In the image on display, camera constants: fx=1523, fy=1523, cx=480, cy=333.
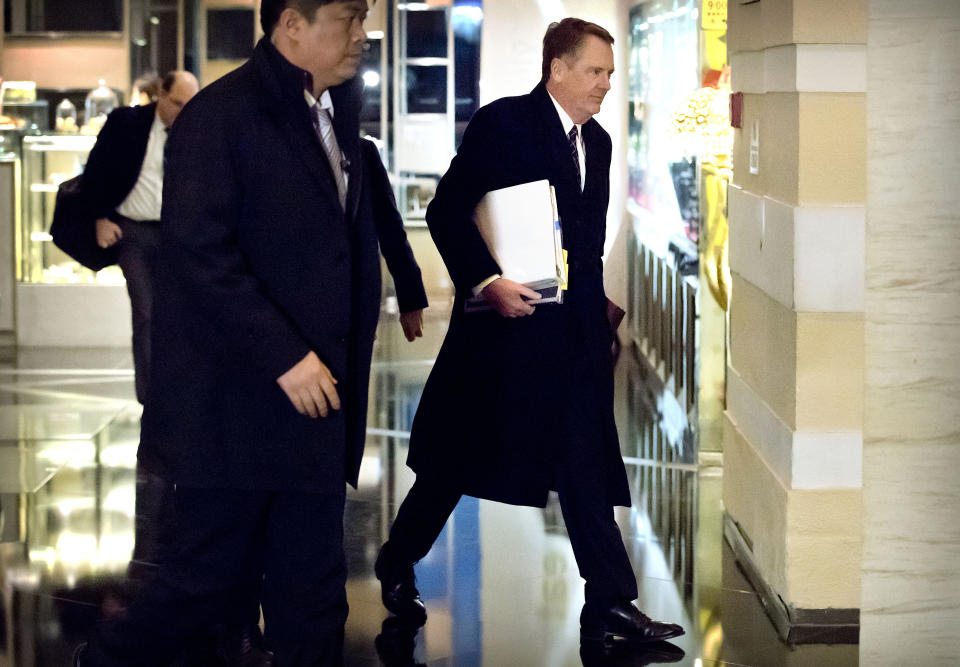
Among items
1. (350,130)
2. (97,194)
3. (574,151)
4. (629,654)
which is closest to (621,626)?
(629,654)

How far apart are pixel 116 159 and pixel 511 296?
277 cm

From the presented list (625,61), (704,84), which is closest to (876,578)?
(704,84)

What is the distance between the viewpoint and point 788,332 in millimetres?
4098

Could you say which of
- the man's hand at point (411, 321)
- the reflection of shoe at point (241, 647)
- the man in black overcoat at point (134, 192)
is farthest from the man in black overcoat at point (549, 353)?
the man in black overcoat at point (134, 192)

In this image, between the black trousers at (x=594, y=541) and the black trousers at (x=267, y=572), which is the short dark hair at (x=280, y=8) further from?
the black trousers at (x=594, y=541)

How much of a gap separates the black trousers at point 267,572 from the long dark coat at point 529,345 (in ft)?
3.13

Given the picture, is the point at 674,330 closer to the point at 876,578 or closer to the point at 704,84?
the point at 704,84

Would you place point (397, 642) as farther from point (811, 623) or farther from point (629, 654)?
point (811, 623)

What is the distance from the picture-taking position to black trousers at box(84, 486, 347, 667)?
304 cm

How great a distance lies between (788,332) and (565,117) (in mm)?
834

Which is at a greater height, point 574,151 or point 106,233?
point 574,151

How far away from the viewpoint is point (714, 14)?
6.10 m

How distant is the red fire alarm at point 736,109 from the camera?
190 inches

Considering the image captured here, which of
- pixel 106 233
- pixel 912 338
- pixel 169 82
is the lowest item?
pixel 912 338
